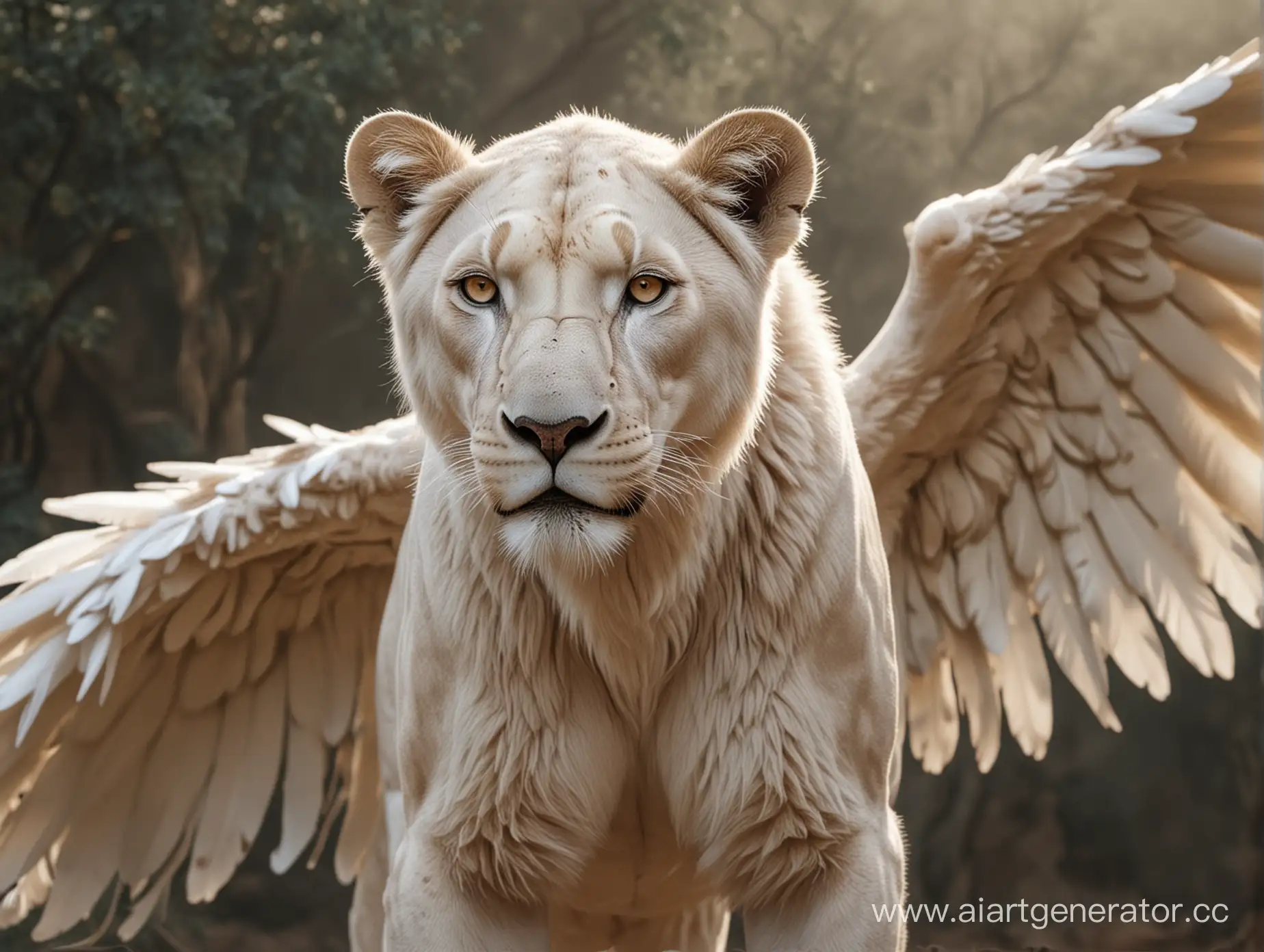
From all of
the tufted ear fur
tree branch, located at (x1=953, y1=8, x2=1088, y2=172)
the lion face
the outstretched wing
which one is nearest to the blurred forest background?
tree branch, located at (x1=953, y1=8, x2=1088, y2=172)

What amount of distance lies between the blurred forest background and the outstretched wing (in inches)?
145

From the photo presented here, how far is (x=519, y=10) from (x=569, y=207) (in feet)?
23.3

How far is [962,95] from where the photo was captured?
9.84 metres

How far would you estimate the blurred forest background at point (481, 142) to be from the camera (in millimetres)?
7598

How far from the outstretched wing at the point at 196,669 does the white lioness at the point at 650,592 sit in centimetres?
92

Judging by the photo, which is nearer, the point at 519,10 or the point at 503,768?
the point at 503,768

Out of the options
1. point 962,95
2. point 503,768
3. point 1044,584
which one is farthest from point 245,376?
point 503,768

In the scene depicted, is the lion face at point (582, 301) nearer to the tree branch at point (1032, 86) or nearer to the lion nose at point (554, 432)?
the lion nose at point (554, 432)

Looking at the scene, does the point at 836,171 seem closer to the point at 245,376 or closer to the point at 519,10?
the point at 519,10

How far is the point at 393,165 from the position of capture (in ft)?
8.50

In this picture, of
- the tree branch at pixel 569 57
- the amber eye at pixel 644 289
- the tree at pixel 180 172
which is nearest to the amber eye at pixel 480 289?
the amber eye at pixel 644 289

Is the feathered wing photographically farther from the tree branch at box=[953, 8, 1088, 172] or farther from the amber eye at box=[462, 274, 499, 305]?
the tree branch at box=[953, 8, 1088, 172]

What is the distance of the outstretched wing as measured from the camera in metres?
3.57

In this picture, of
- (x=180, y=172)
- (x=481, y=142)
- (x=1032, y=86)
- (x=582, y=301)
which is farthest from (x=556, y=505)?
(x=1032, y=86)
